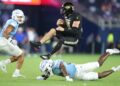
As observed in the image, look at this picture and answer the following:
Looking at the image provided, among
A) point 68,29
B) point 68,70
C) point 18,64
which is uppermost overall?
point 68,29

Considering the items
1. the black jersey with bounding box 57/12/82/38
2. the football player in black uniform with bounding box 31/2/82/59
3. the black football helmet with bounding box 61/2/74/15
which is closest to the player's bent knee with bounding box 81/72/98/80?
the football player in black uniform with bounding box 31/2/82/59

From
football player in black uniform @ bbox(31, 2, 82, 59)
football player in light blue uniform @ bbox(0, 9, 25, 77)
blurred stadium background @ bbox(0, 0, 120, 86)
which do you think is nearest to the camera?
football player in light blue uniform @ bbox(0, 9, 25, 77)

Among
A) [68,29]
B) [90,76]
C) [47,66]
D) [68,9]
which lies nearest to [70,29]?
[68,29]

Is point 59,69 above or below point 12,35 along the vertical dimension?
below

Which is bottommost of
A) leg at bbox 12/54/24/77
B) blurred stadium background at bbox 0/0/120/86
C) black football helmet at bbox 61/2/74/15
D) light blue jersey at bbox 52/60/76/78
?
blurred stadium background at bbox 0/0/120/86

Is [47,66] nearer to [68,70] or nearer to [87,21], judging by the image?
[68,70]

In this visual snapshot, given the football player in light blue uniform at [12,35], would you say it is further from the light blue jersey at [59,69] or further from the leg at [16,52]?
the light blue jersey at [59,69]

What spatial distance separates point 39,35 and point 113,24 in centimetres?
498

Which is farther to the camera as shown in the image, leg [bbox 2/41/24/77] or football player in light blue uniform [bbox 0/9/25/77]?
leg [bbox 2/41/24/77]

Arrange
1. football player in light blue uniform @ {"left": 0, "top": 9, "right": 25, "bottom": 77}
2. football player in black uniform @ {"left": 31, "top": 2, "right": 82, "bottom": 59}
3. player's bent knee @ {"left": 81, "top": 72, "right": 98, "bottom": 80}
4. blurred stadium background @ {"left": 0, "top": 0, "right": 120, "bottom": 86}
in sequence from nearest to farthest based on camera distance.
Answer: player's bent knee @ {"left": 81, "top": 72, "right": 98, "bottom": 80}
football player in light blue uniform @ {"left": 0, "top": 9, "right": 25, "bottom": 77}
football player in black uniform @ {"left": 31, "top": 2, "right": 82, "bottom": 59}
blurred stadium background @ {"left": 0, "top": 0, "right": 120, "bottom": 86}

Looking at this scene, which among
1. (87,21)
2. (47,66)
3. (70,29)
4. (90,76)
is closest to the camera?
(47,66)

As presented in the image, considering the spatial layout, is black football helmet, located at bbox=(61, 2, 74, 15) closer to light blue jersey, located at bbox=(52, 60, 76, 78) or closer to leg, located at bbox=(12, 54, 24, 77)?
leg, located at bbox=(12, 54, 24, 77)

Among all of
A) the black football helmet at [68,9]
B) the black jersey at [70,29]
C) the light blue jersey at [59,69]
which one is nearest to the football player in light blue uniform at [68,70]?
the light blue jersey at [59,69]

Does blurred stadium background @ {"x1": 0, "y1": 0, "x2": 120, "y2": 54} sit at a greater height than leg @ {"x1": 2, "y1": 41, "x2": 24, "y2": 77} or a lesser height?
lesser
